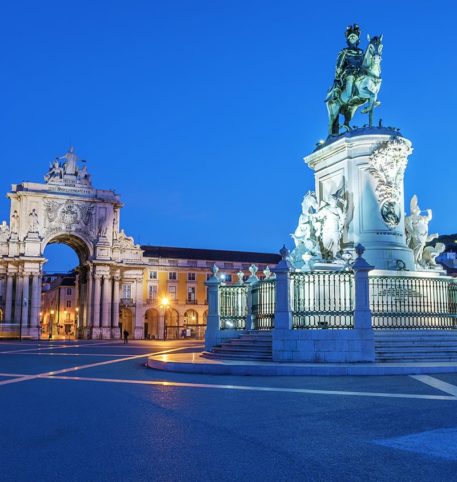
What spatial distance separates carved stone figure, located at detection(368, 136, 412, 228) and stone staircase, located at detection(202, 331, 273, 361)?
4.92 m

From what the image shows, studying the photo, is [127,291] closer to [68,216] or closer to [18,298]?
[68,216]

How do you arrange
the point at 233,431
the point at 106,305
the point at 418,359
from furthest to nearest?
1. the point at 106,305
2. the point at 418,359
3. the point at 233,431

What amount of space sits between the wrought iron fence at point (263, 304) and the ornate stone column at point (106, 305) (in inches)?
2052

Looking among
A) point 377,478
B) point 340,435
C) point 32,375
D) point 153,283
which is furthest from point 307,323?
point 153,283

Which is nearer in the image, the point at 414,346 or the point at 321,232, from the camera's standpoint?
the point at 414,346

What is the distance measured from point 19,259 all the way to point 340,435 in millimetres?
64588

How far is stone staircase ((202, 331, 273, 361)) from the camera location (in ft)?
50.7

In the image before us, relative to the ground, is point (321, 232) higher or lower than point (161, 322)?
higher

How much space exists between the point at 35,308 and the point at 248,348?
54364 mm

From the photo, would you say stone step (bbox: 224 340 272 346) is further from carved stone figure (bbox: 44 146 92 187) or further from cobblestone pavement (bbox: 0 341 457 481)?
carved stone figure (bbox: 44 146 92 187)

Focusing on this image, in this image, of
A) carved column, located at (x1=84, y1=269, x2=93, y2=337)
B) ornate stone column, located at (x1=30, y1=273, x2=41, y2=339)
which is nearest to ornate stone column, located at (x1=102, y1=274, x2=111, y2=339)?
carved column, located at (x1=84, y1=269, x2=93, y2=337)

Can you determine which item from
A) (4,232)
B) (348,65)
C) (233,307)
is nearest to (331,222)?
(233,307)

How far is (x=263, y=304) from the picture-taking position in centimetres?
1772

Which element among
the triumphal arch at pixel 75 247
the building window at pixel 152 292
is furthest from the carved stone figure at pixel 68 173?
the building window at pixel 152 292
